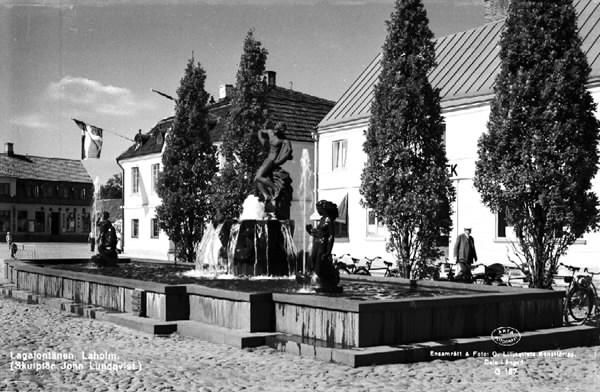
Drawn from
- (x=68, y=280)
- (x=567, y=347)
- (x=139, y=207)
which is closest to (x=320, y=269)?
(x=567, y=347)

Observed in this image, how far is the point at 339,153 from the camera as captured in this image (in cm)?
3272

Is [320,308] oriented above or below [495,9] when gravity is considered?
below

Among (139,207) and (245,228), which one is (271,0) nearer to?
(245,228)

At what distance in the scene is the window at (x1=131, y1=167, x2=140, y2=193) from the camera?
46.1 m

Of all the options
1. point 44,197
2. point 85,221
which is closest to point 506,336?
point 44,197

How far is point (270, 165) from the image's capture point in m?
15.7

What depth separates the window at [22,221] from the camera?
66.6 meters

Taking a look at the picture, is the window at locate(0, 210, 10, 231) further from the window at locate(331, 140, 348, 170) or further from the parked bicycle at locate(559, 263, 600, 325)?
the parked bicycle at locate(559, 263, 600, 325)

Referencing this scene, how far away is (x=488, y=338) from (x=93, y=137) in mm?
30974

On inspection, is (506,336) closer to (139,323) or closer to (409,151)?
(139,323)

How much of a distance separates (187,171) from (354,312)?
16968 millimetres

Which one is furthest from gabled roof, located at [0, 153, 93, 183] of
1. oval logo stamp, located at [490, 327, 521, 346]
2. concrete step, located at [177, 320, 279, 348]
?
oval logo stamp, located at [490, 327, 521, 346]

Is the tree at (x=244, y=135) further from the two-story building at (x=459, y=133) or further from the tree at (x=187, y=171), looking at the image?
the two-story building at (x=459, y=133)

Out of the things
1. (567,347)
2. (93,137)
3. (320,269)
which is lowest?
(567,347)
